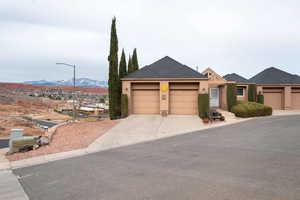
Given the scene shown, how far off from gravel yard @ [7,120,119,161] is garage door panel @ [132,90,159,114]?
462 cm

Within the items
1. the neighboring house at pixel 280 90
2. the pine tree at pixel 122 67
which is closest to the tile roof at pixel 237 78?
the neighboring house at pixel 280 90

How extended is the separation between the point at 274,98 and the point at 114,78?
77.8 feet

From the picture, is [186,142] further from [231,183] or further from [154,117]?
[154,117]

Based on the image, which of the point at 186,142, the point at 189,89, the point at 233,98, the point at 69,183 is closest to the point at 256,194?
the point at 69,183

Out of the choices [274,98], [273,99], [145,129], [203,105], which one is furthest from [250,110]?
[145,129]

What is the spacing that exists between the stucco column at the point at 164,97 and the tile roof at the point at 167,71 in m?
1.07

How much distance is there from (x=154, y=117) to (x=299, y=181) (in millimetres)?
14783

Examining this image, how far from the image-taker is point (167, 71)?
21.7 m

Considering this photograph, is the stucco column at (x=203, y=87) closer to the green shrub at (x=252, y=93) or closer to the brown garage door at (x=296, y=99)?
the green shrub at (x=252, y=93)

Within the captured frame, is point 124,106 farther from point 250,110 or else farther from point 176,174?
point 176,174

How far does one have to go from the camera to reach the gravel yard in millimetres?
10195

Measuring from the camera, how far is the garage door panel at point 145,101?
21328 mm

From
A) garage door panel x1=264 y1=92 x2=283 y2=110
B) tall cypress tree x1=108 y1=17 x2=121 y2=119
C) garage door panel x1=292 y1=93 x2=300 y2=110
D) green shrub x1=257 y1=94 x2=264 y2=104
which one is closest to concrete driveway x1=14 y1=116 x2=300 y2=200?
tall cypress tree x1=108 y1=17 x2=121 y2=119

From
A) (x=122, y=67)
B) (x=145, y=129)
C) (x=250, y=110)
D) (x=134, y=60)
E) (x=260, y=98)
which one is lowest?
(x=145, y=129)
